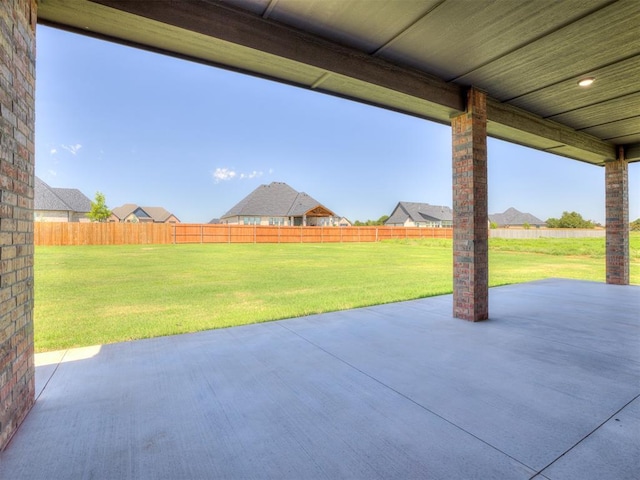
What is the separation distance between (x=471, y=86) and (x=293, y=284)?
526cm

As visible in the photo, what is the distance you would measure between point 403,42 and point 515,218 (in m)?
59.2

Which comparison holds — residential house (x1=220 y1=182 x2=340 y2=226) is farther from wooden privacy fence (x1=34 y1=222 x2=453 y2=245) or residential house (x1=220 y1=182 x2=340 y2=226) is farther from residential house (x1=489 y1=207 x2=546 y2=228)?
residential house (x1=489 y1=207 x2=546 y2=228)

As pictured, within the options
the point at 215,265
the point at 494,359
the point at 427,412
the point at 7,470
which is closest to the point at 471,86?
the point at 494,359

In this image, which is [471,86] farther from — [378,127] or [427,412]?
[378,127]

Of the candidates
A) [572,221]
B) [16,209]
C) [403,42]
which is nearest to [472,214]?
[403,42]

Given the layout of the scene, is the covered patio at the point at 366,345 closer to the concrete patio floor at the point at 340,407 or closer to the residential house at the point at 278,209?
the concrete patio floor at the point at 340,407

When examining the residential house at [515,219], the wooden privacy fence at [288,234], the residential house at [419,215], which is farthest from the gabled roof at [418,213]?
the wooden privacy fence at [288,234]

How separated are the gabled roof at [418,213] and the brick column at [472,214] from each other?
40062mm

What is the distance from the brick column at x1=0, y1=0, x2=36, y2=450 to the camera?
5.34 ft

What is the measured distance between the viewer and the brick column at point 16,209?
5.34 ft

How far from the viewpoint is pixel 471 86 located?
398cm

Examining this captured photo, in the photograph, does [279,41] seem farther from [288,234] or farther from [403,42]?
[288,234]

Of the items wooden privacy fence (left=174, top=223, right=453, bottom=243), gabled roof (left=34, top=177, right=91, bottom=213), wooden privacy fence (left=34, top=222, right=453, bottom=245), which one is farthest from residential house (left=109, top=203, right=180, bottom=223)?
wooden privacy fence (left=174, top=223, right=453, bottom=243)

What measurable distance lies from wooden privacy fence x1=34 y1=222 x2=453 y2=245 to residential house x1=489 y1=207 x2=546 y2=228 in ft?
102
